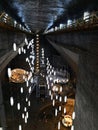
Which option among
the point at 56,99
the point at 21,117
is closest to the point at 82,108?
the point at 21,117

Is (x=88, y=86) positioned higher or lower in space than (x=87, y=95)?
higher

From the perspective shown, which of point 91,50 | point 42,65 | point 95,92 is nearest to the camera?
point 95,92

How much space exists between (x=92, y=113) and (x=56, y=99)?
1460cm

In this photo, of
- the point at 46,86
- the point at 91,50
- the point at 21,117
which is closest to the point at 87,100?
the point at 91,50

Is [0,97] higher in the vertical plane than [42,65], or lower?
higher

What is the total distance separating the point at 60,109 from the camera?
19688 mm

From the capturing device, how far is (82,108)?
28.5ft

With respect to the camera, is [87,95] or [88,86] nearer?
[88,86]

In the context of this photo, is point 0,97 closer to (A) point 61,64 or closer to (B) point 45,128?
(B) point 45,128

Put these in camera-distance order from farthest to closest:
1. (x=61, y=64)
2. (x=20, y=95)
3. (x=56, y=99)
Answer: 1. (x=61, y=64)
2. (x=56, y=99)
3. (x=20, y=95)

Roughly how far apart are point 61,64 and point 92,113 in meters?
19.0

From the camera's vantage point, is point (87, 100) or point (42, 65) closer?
point (87, 100)

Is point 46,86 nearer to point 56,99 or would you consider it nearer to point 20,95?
point 56,99

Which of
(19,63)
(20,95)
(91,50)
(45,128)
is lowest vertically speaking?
(45,128)
